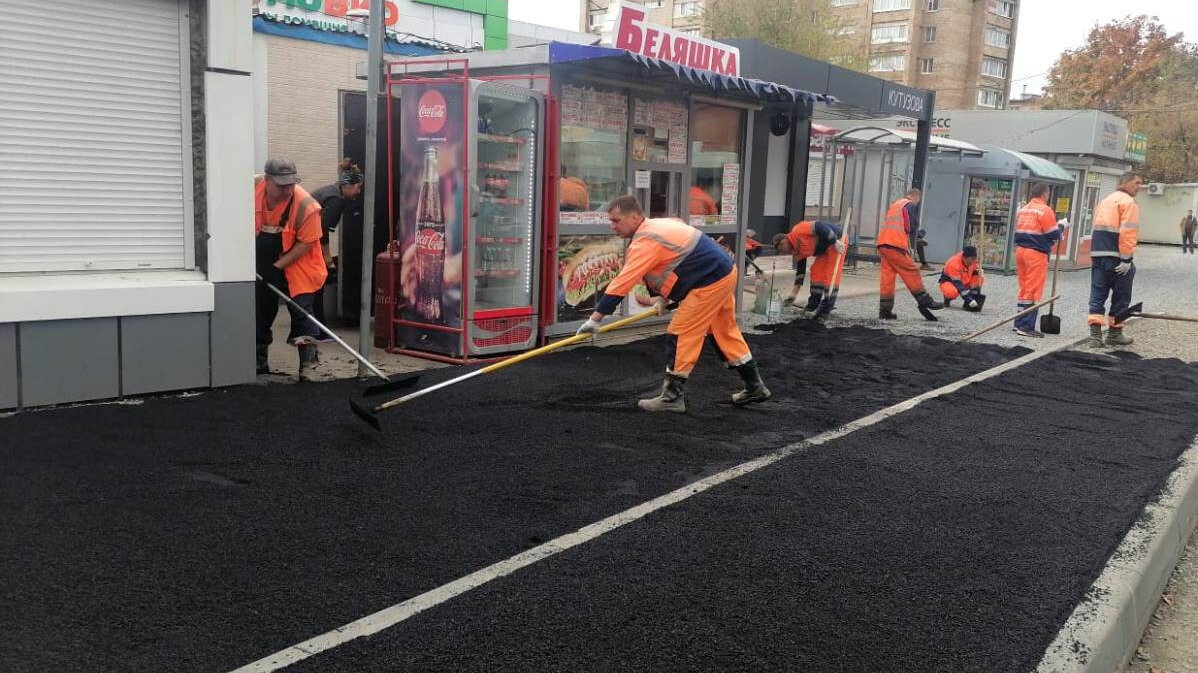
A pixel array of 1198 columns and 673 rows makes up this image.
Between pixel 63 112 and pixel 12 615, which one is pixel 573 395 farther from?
pixel 12 615

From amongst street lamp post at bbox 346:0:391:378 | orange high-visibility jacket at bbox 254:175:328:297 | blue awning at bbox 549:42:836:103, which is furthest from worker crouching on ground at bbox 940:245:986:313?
orange high-visibility jacket at bbox 254:175:328:297

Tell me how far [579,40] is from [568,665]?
621 inches

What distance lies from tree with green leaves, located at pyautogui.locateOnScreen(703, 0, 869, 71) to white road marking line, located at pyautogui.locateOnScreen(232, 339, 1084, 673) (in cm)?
2930

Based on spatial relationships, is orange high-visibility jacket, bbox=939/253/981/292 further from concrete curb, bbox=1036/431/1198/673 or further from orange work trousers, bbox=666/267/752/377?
concrete curb, bbox=1036/431/1198/673

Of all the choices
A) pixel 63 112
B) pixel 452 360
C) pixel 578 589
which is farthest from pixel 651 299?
pixel 578 589

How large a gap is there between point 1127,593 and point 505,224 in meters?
5.89

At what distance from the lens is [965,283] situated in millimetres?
13422

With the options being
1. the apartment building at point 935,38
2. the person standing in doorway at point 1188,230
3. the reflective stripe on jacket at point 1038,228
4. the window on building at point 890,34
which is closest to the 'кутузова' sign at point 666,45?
the reflective stripe on jacket at point 1038,228

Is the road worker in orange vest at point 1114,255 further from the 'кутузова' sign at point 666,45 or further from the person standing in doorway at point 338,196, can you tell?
the person standing in doorway at point 338,196

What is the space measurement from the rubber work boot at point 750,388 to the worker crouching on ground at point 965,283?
7.24m

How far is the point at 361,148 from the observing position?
9.27m

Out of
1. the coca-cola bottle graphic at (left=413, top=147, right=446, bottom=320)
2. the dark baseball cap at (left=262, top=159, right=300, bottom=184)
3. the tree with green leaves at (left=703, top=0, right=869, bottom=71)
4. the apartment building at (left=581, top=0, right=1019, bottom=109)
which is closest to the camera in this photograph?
the dark baseball cap at (left=262, top=159, right=300, bottom=184)

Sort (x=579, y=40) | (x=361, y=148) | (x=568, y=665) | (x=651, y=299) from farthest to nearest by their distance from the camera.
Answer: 1. (x=579, y=40)
2. (x=651, y=299)
3. (x=361, y=148)
4. (x=568, y=665)

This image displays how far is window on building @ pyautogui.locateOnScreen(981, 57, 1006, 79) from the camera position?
2650 inches
